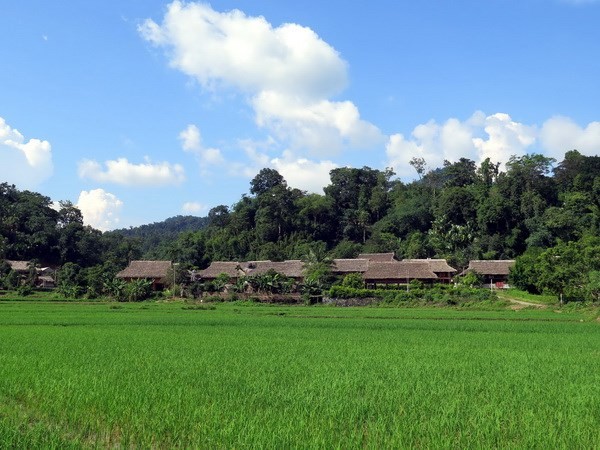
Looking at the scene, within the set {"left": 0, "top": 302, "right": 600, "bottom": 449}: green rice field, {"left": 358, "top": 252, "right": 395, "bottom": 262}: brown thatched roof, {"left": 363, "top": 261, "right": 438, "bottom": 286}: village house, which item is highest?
{"left": 358, "top": 252, "right": 395, "bottom": 262}: brown thatched roof

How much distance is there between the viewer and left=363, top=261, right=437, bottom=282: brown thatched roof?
171 feet

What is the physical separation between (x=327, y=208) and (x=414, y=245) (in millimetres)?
17633

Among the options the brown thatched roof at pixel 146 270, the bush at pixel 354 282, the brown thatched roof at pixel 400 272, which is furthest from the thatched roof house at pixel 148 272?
the brown thatched roof at pixel 400 272

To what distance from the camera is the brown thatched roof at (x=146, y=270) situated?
2359 inches

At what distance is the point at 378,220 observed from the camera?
260 ft

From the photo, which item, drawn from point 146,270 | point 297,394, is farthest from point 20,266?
point 297,394

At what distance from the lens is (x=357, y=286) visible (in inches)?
1930

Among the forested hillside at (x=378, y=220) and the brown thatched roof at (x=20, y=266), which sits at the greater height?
the forested hillside at (x=378, y=220)

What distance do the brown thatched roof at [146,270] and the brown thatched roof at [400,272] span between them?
22.0 meters

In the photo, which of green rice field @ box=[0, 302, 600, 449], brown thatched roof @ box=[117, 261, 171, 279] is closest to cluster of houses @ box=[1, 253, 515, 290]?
brown thatched roof @ box=[117, 261, 171, 279]

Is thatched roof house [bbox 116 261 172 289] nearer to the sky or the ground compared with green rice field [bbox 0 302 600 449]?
nearer to the sky

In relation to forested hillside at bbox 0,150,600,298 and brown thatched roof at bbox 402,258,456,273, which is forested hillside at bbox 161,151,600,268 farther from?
brown thatched roof at bbox 402,258,456,273

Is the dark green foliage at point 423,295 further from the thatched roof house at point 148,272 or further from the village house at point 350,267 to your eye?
the thatched roof house at point 148,272

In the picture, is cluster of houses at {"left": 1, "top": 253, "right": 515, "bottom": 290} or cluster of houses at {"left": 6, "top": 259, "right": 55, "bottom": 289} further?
cluster of houses at {"left": 6, "top": 259, "right": 55, "bottom": 289}
